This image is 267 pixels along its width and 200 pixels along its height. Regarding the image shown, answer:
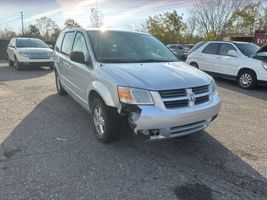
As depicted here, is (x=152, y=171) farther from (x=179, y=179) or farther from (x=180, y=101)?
(x=180, y=101)

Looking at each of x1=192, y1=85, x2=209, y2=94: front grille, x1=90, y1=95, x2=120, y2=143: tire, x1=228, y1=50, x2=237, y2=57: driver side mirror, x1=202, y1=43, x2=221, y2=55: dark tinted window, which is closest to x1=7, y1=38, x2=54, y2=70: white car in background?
x1=202, y1=43, x2=221, y2=55: dark tinted window

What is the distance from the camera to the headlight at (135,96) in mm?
3506

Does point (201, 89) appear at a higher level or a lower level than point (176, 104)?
higher

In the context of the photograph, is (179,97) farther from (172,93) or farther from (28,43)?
(28,43)

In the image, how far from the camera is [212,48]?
10562 millimetres

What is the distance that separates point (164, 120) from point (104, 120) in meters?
0.97

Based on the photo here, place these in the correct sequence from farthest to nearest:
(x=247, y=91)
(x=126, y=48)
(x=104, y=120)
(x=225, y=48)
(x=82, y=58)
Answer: (x=225, y=48)
(x=247, y=91)
(x=126, y=48)
(x=82, y=58)
(x=104, y=120)

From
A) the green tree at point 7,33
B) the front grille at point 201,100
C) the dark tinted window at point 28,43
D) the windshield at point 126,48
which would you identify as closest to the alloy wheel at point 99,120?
the windshield at point 126,48

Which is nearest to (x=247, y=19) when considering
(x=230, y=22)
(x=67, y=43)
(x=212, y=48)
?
(x=230, y=22)

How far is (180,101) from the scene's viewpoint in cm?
361

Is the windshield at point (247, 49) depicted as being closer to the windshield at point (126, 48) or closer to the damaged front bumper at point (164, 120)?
the windshield at point (126, 48)

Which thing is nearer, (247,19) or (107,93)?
(107,93)

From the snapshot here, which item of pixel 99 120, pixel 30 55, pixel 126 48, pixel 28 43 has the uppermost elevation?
pixel 28 43

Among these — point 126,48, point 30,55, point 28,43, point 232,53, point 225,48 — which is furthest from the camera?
point 28,43
